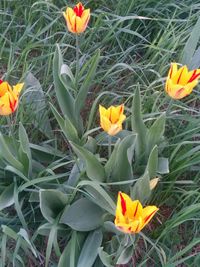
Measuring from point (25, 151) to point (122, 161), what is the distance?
251 millimetres

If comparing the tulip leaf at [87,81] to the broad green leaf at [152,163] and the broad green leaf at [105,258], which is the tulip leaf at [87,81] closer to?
the broad green leaf at [152,163]

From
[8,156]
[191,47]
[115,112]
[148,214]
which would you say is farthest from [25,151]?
[191,47]

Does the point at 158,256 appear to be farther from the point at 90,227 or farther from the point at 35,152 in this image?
the point at 35,152

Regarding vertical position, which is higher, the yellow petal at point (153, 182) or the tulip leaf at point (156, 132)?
the tulip leaf at point (156, 132)

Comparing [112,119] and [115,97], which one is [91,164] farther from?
[115,97]

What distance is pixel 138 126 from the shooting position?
133 cm

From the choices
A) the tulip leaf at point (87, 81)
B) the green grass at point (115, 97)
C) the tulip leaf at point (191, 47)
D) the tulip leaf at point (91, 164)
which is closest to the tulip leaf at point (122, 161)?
the tulip leaf at point (91, 164)

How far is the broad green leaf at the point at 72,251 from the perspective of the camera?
1212 mm

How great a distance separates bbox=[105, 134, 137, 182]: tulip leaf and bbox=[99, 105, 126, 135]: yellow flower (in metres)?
0.08

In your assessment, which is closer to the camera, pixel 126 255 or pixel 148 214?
pixel 148 214

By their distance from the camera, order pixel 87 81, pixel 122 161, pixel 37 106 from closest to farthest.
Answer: pixel 122 161 → pixel 87 81 → pixel 37 106

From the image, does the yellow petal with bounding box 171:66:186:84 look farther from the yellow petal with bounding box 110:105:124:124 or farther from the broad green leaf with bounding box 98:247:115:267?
the broad green leaf with bounding box 98:247:115:267

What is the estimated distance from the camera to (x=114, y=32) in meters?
1.77

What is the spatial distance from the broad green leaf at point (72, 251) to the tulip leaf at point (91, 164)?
0.50 feet
